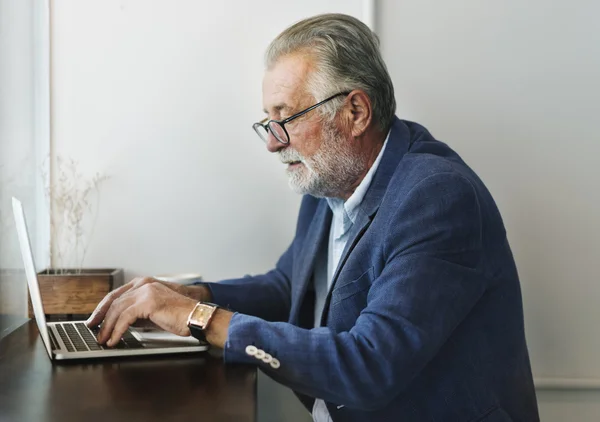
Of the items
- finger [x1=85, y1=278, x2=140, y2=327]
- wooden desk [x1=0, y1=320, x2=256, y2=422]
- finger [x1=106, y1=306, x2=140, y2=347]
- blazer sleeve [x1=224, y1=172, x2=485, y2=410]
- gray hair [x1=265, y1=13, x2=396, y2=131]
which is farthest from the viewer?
gray hair [x1=265, y1=13, x2=396, y2=131]

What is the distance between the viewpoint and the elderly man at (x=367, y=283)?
3.54 feet

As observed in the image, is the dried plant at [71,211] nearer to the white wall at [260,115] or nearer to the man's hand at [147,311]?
the white wall at [260,115]

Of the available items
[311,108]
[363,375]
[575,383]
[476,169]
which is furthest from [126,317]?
[575,383]

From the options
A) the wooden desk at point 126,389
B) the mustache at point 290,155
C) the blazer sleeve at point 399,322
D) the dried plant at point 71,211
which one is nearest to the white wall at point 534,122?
the mustache at point 290,155

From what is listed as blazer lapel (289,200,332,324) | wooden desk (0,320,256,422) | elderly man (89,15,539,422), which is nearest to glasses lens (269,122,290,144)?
elderly man (89,15,539,422)

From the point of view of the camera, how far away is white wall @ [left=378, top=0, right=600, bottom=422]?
179 cm

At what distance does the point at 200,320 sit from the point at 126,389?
0.60 ft

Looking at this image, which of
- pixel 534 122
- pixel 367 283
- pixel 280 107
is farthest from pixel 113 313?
pixel 534 122

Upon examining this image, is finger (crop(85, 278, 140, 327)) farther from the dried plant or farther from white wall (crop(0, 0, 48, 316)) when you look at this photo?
the dried plant

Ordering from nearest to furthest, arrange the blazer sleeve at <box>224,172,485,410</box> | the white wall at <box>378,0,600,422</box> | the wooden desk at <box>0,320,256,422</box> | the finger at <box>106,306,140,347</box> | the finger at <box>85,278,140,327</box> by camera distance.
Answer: the wooden desk at <box>0,320,256,422</box> < the blazer sleeve at <box>224,172,485,410</box> < the finger at <box>106,306,140,347</box> < the finger at <box>85,278,140,327</box> < the white wall at <box>378,0,600,422</box>

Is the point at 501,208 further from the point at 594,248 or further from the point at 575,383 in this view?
the point at 575,383

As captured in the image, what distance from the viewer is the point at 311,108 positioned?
1436 millimetres

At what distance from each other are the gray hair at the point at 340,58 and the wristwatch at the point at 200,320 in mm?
514

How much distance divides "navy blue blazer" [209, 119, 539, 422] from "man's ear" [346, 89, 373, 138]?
0.07 m
